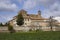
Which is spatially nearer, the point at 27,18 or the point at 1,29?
the point at 1,29

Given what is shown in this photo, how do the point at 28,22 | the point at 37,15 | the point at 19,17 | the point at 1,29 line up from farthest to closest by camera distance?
the point at 37,15 < the point at 28,22 < the point at 19,17 < the point at 1,29

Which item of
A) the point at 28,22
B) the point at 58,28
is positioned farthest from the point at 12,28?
the point at 28,22

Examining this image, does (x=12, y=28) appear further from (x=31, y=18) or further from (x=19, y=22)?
(x=31, y=18)

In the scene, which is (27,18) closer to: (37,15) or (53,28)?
(37,15)

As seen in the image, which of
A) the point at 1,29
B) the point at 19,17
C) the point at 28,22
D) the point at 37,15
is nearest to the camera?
the point at 1,29

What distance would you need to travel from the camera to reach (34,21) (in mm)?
128250

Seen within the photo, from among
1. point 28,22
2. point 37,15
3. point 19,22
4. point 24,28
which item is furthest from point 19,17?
point 37,15

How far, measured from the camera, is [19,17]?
342ft

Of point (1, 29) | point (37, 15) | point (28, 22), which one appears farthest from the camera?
point (37, 15)

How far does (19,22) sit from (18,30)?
14.7m

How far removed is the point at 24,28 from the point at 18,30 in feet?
9.15

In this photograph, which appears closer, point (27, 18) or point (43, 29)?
point (43, 29)

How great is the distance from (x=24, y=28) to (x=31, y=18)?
38386mm

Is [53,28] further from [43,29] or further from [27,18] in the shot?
[27,18]
